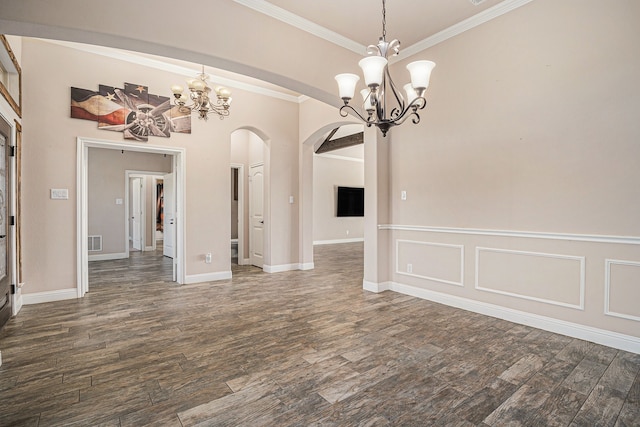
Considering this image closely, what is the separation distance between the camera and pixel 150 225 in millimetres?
9422

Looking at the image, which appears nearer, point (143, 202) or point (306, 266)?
point (306, 266)

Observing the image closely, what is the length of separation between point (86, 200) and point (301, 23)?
3653 millimetres

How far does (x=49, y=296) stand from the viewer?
405 centimetres

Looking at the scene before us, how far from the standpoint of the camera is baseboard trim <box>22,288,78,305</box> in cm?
393

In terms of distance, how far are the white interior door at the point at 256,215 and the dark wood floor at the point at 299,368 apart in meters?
2.53

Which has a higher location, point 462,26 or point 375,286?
point 462,26

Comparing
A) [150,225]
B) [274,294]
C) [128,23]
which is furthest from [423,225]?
[150,225]

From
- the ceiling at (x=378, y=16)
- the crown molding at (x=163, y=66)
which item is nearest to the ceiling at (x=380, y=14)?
the ceiling at (x=378, y=16)

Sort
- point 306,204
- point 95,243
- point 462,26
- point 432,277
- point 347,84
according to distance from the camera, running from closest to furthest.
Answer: point 347,84 < point 462,26 < point 432,277 < point 306,204 < point 95,243

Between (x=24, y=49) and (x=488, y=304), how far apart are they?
628 cm

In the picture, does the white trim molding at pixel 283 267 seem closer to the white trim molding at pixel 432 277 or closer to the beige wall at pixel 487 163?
the beige wall at pixel 487 163

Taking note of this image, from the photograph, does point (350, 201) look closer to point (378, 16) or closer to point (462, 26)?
point (462, 26)

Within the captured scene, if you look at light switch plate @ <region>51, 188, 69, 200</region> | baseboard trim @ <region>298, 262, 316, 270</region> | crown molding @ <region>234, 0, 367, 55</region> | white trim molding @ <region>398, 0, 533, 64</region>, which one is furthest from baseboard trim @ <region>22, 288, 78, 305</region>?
Result: white trim molding @ <region>398, 0, 533, 64</region>

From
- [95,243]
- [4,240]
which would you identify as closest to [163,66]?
[4,240]
